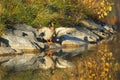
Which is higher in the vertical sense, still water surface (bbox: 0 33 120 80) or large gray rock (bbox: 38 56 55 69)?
still water surface (bbox: 0 33 120 80)

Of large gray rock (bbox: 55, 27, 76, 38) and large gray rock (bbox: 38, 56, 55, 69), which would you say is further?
large gray rock (bbox: 55, 27, 76, 38)

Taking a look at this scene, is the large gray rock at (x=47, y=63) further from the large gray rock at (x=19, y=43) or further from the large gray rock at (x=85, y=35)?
the large gray rock at (x=85, y=35)

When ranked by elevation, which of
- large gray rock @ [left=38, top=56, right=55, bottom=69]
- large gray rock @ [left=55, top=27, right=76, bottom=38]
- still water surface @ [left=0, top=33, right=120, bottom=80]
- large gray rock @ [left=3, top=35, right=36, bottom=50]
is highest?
still water surface @ [left=0, top=33, right=120, bottom=80]

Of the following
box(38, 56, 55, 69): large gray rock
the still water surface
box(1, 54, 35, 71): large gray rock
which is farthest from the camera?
box(38, 56, 55, 69): large gray rock

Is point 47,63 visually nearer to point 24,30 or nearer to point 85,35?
point 24,30

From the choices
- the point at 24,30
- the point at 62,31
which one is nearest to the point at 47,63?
the point at 24,30

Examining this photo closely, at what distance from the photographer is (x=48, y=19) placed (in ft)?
72.9

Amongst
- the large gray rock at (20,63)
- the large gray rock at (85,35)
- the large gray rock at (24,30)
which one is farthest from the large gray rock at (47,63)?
the large gray rock at (85,35)

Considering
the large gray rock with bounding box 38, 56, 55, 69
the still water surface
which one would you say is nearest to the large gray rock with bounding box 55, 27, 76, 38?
the still water surface

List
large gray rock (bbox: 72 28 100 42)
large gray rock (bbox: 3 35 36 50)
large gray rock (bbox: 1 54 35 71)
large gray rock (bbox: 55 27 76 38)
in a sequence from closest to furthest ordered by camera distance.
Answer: large gray rock (bbox: 1 54 35 71), large gray rock (bbox: 3 35 36 50), large gray rock (bbox: 55 27 76 38), large gray rock (bbox: 72 28 100 42)

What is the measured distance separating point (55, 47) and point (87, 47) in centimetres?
182

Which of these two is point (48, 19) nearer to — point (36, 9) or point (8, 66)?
point (36, 9)

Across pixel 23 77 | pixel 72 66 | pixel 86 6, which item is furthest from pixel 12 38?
pixel 86 6

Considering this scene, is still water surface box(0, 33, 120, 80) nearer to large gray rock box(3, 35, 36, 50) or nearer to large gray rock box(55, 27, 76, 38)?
large gray rock box(3, 35, 36, 50)
